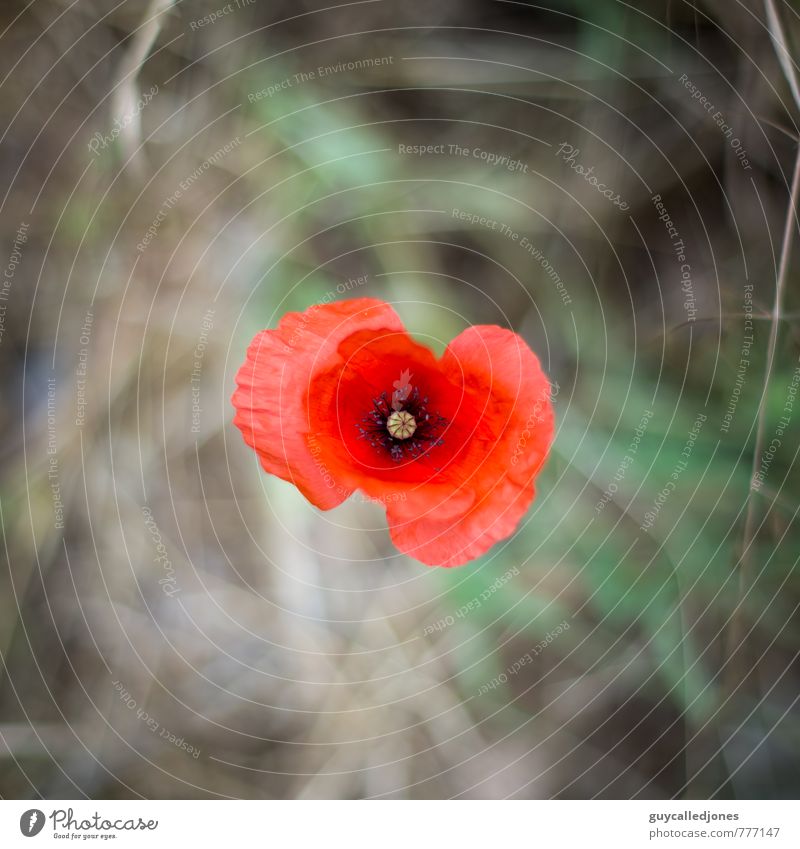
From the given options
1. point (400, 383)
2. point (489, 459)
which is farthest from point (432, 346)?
point (489, 459)

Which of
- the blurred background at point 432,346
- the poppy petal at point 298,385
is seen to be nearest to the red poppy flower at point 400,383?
the poppy petal at point 298,385

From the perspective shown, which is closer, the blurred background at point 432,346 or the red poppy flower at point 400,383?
the red poppy flower at point 400,383

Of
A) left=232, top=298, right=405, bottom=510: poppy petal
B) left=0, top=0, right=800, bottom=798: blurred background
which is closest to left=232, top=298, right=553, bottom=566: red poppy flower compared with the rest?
left=232, top=298, right=405, bottom=510: poppy petal

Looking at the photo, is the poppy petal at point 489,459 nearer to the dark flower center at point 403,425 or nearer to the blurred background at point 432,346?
the dark flower center at point 403,425

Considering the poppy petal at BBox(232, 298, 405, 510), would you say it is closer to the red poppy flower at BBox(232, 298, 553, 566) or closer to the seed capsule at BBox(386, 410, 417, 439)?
the red poppy flower at BBox(232, 298, 553, 566)

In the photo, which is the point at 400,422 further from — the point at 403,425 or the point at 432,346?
the point at 432,346
